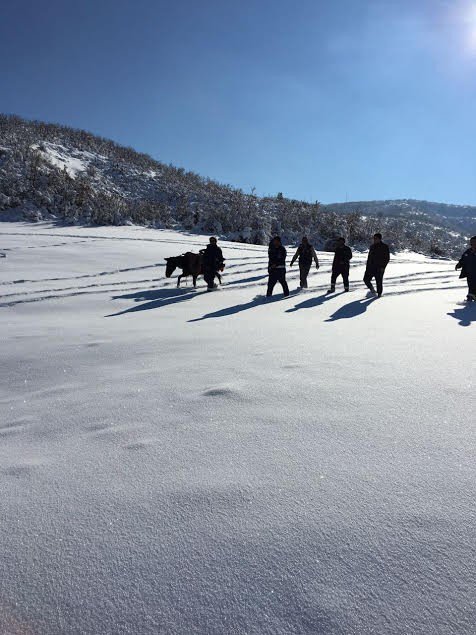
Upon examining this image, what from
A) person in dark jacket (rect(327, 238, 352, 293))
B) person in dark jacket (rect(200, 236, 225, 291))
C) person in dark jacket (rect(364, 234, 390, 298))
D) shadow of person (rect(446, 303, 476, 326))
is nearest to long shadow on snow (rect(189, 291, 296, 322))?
person in dark jacket (rect(327, 238, 352, 293))

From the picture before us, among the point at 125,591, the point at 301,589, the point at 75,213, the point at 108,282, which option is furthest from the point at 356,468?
the point at 75,213

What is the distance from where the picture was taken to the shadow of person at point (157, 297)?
9.43 m

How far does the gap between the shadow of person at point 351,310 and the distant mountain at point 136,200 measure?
71.1ft

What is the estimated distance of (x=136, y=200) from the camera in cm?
4038

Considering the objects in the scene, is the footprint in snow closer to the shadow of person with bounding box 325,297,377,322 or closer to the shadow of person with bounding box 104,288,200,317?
the shadow of person with bounding box 325,297,377,322

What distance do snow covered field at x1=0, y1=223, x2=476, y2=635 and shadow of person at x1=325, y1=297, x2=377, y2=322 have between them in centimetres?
219

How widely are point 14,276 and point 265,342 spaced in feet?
31.6

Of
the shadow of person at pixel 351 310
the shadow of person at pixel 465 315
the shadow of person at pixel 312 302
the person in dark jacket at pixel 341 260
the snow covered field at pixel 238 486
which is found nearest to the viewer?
the snow covered field at pixel 238 486

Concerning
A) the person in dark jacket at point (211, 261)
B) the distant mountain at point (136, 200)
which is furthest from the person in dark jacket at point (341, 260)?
the distant mountain at point (136, 200)

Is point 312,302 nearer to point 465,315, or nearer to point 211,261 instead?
point 211,261

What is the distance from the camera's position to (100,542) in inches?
74.2

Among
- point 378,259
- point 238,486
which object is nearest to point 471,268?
point 378,259

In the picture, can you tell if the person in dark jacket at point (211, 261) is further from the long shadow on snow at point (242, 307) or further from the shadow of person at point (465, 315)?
the shadow of person at point (465, 315)

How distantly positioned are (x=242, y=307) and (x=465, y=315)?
445cm
